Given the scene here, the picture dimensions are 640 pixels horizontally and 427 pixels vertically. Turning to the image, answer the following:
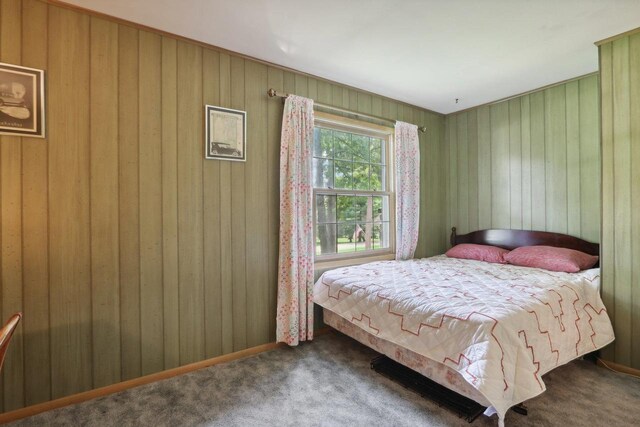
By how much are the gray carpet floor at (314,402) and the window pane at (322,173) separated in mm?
1692

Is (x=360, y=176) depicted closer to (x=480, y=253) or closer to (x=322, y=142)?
(x=322, y=142)

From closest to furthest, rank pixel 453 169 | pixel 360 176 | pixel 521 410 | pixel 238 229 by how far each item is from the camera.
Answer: pixel 521 410 < pixel 238 229 < pixel 360 176 < pixel 453 169

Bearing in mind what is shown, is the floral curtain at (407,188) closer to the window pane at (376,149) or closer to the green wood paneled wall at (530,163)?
the window pane at (376,149)

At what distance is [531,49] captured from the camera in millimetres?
2482

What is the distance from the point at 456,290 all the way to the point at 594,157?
6.92 feet

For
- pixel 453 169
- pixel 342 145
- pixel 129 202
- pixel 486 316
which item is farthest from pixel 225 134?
pixel 453 169

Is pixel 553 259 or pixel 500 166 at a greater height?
pixel 500 166

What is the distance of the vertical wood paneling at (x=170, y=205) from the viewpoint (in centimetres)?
228

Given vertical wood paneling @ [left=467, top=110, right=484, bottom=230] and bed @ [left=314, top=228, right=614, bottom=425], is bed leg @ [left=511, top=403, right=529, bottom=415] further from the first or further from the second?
vertical wood paneling @ [left=467, top=110, right=484, bottom=230]

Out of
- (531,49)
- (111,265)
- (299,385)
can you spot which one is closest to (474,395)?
(299,385)

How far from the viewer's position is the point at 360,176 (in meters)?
3.49

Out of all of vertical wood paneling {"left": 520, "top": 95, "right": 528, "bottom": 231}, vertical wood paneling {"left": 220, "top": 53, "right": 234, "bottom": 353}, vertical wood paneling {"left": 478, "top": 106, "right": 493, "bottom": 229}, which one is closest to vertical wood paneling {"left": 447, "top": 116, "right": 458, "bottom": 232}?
vertical wood paneling {"left": 478, "top": 106, "right": 493, "bottom": 229}

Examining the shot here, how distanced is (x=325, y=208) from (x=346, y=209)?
284mm

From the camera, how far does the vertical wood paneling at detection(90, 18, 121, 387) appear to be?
6.67ft
